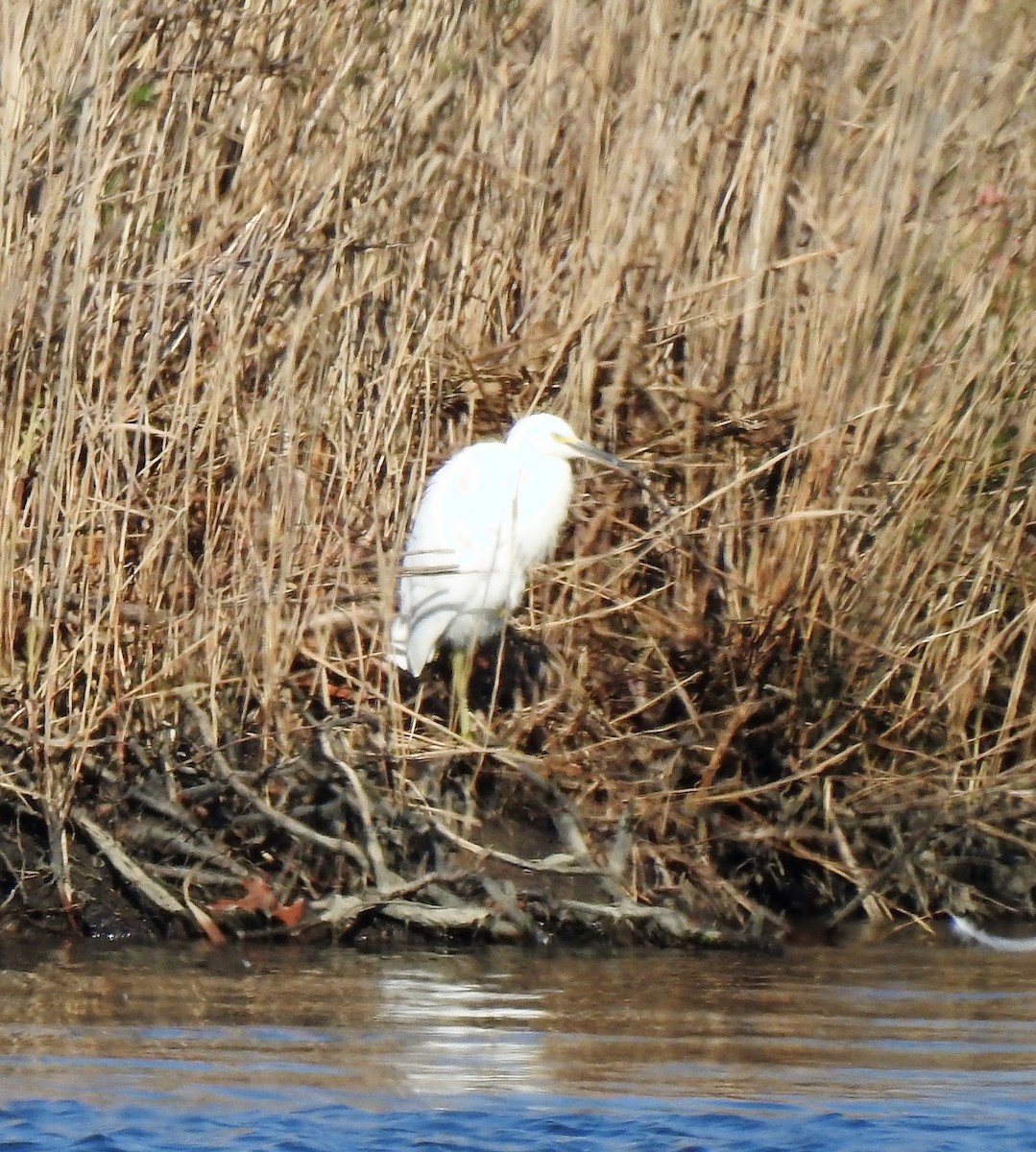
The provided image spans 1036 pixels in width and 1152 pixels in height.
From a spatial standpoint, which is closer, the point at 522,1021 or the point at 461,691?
the point at 522,1021

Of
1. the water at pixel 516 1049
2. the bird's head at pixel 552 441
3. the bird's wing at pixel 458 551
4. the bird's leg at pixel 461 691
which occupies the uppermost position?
the bird's head at pixel 552 441

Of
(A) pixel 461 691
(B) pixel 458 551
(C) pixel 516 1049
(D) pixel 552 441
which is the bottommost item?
(C) pixel 516 1049

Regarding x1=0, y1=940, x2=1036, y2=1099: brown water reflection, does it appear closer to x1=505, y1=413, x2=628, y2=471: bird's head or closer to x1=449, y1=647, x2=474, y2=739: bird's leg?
x1=449, y1=647, x2=474, y2=739: bird's leg

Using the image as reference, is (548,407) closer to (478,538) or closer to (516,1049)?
(478,538)

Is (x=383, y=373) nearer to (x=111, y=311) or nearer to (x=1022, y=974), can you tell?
(x=111, y=311)

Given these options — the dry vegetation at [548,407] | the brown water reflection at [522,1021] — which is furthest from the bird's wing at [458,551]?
the brown water reflection at [522,1021]

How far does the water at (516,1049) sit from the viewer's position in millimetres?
3068

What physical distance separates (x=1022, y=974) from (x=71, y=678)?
195 centimetres

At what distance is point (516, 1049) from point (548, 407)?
73.2 inches

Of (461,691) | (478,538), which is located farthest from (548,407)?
(461,691)

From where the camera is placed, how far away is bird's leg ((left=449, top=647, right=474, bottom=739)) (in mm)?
4754

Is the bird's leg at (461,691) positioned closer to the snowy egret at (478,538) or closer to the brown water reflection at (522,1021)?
the snowy egret at (478,538)

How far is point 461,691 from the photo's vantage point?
4.91 m

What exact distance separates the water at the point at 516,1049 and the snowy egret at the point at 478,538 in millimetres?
854
